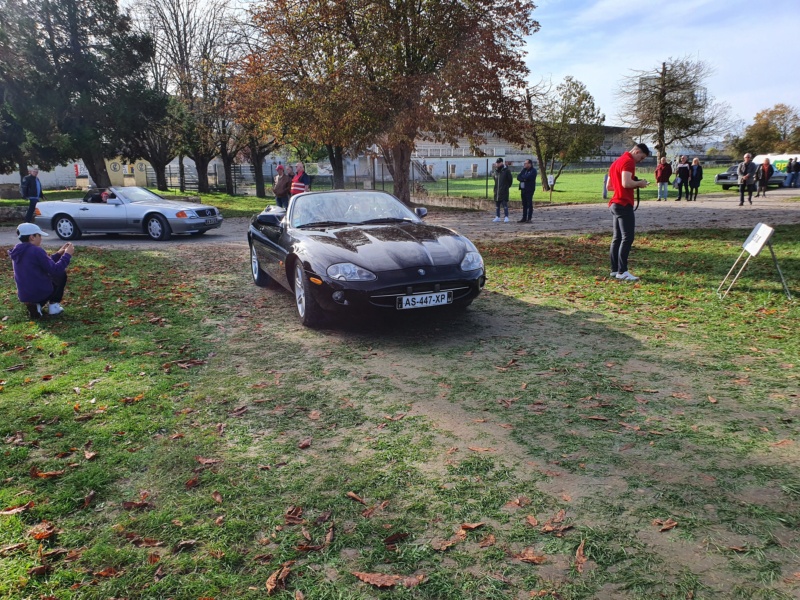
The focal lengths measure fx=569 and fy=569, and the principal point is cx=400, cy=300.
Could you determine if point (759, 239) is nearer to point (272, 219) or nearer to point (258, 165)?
point (272, 219)

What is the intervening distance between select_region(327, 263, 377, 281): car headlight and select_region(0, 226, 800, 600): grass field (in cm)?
69

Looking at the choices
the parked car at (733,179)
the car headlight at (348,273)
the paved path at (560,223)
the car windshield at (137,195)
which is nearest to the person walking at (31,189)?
the paved path at (560,223)

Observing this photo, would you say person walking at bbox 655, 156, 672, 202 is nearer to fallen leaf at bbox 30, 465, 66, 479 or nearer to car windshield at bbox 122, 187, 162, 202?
car windshield at bbox 122, 187, 162, 202

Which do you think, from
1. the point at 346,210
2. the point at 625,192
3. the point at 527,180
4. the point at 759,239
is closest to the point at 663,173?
the point at 527,180

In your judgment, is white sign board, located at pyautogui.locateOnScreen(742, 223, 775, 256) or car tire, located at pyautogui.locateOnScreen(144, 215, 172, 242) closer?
white sign board, located at pyautogui.locateOnScreen(742, 223, 775, 256)

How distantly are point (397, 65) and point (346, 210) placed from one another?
12.0 meters

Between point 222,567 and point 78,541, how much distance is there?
775mm

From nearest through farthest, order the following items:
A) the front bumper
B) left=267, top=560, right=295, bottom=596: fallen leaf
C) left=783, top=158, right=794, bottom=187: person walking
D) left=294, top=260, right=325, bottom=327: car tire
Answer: left=267, top=560, right=295, bottom=596: fallen leaf → the front bumper → left=294, top=260, right=325, bottom=327: car tire → left=783, top=158, right=794, bottom=187: person walking

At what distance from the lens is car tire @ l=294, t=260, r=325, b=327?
609 centimetres

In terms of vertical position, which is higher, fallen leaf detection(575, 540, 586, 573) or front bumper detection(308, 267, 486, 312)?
front bumper detection(308, 267, 486, 312)

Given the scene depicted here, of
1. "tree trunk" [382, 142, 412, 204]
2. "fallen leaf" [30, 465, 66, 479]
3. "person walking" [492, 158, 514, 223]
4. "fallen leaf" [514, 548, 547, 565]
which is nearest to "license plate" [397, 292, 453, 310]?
"fallen leaf" [30, 465, 66, 479]

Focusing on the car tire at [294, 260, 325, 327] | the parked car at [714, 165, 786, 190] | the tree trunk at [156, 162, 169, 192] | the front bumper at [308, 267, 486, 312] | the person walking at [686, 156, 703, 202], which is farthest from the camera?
the tree trunk at [156, 162, 169, 192]

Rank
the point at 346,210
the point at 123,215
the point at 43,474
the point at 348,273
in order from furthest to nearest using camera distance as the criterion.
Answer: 1. the point at 123,215
2. the point at 346,210
3. the point at 348,273
4. the point at 43,474

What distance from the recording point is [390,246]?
597 cm
